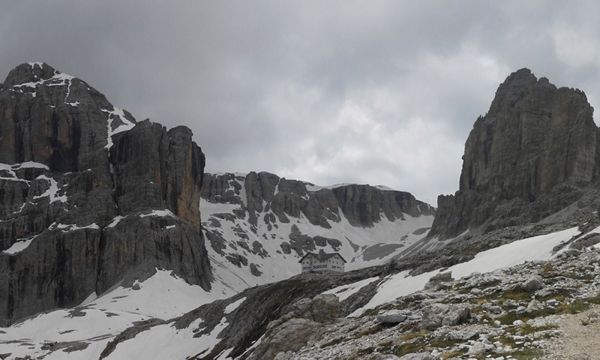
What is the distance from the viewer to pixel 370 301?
66.2 meters

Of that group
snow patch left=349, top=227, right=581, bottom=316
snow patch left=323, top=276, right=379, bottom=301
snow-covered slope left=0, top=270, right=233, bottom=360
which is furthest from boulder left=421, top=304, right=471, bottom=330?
snow-covered slope left=0, top=270, right=233, bottom=360

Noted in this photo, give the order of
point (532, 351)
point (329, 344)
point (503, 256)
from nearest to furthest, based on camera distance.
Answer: point (532, 351)
point (329, 344)
point (503, 256)

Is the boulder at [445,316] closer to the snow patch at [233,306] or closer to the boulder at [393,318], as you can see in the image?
the boulder at [393,318]

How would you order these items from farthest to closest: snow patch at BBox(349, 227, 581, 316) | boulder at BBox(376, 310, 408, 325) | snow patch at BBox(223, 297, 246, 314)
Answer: snow patch at BBox(223, 297, 246, 314) → snow patch at BBox(349, 227, 581, 316) → boulder at BBox(376, 310, 408, 325)

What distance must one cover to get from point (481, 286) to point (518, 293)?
6703 millimetres

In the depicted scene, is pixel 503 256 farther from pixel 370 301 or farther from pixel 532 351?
pixel 532 351

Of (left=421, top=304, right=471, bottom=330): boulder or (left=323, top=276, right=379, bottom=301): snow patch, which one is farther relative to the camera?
(left=323, top=276, right=379, bottom=301): snow patch

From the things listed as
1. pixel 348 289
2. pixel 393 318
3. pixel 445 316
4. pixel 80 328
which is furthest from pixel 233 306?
pixel 445 316

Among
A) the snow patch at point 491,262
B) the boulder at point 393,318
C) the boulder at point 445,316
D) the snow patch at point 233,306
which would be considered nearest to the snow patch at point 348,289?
the snow patch at point 491,262

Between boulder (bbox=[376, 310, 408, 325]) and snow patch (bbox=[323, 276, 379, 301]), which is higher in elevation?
snow patch (bbox=[323, 276, 379, 301])

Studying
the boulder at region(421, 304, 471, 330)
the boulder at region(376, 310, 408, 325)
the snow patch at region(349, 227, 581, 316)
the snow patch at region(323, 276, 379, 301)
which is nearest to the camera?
the boulder at region(421, 304, 471, 330)

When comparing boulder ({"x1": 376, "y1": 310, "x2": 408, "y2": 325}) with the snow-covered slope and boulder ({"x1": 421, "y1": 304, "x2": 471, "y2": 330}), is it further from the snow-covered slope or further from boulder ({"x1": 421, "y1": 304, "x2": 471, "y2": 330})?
the snow-covered slope

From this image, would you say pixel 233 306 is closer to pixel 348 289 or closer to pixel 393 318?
pixel 348 289

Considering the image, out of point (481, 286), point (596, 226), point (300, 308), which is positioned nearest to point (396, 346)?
point (481, 286)
